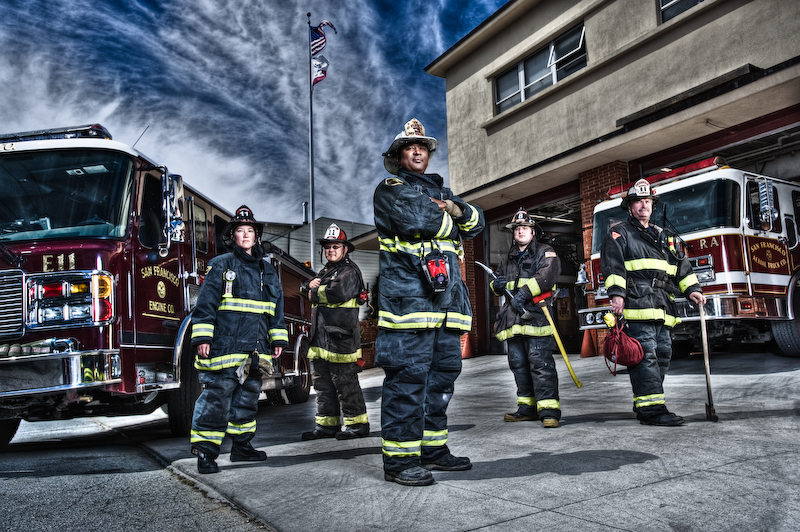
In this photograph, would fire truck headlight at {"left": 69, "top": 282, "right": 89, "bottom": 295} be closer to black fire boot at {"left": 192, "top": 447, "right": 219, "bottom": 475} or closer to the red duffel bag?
black fire boot at {"left": 192, "top": 447, "right": 219, "bottom": 475}

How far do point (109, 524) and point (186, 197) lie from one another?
159 inches

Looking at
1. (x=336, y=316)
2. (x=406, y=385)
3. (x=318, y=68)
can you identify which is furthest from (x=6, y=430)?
(x=318, y=68)

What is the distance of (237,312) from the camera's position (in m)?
4.25

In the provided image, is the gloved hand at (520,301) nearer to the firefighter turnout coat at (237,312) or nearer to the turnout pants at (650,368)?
the turnout pants at (650,368)

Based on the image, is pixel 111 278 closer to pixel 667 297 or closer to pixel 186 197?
pixel 186 197

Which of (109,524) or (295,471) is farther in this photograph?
(295,471)

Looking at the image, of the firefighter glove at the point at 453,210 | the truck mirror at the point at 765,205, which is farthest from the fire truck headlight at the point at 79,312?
the truck mirror at the point at 765,205

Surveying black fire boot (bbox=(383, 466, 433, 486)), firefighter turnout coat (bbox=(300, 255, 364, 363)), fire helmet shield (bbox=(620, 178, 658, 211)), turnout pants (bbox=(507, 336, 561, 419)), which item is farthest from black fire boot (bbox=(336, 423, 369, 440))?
fire helmet shield (bbox=(620, 178, 658, 211))

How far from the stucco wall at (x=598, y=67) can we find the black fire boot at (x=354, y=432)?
7.10m

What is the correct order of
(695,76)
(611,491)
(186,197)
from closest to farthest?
1. (611,491)
2. (186,197)
3. (695,76)

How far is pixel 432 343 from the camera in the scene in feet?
11.1

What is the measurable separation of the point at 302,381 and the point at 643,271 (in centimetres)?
573

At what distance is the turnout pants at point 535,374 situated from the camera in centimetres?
498

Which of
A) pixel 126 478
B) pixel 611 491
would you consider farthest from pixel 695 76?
pixel 126 478
